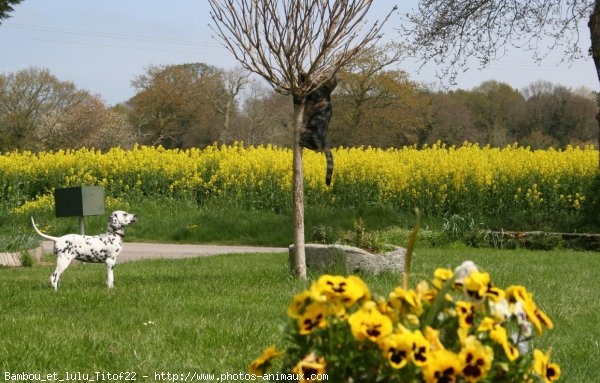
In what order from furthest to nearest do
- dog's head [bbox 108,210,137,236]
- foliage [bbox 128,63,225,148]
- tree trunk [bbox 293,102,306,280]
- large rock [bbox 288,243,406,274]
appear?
foliage [bbox 128,63,225,148], large rock [bbox 288,243,406,274], tree trunk [bbox 293,102,306,280], dog's head [bbox 108,210,137,236]

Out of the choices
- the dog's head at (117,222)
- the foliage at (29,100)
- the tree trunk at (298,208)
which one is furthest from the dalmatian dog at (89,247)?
the foliage at (29,100)

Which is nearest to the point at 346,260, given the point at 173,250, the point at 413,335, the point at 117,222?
the point at 117,222

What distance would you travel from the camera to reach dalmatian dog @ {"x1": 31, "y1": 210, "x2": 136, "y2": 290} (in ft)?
24.8

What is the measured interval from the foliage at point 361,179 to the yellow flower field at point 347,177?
23 mm

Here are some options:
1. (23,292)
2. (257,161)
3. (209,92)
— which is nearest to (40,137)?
(209,92)

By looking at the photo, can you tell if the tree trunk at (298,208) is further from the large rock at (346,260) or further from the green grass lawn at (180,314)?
the large rock at (346,260)

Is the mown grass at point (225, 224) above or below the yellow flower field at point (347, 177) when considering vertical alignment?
below

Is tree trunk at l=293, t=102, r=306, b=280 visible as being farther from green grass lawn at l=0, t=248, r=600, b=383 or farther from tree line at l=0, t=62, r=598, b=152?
tree line at l=0, t=62, r=598, b=152

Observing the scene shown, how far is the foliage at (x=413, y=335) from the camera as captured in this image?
80.4 inches

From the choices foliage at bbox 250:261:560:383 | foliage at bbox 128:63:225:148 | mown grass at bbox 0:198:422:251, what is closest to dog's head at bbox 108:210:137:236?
foliage at bbox 250:261:560:383

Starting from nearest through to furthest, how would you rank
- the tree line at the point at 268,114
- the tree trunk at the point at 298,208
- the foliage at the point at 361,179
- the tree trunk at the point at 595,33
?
the tree trunk at the point at 298,208, the tree trunk at the point at 595,33, the foliage at the point at 361,179, the tree line at the point at 268,114

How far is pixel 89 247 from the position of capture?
7.64 metres

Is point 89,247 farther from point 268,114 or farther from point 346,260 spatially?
point 268,114

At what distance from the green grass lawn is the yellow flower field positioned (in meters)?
6.08
